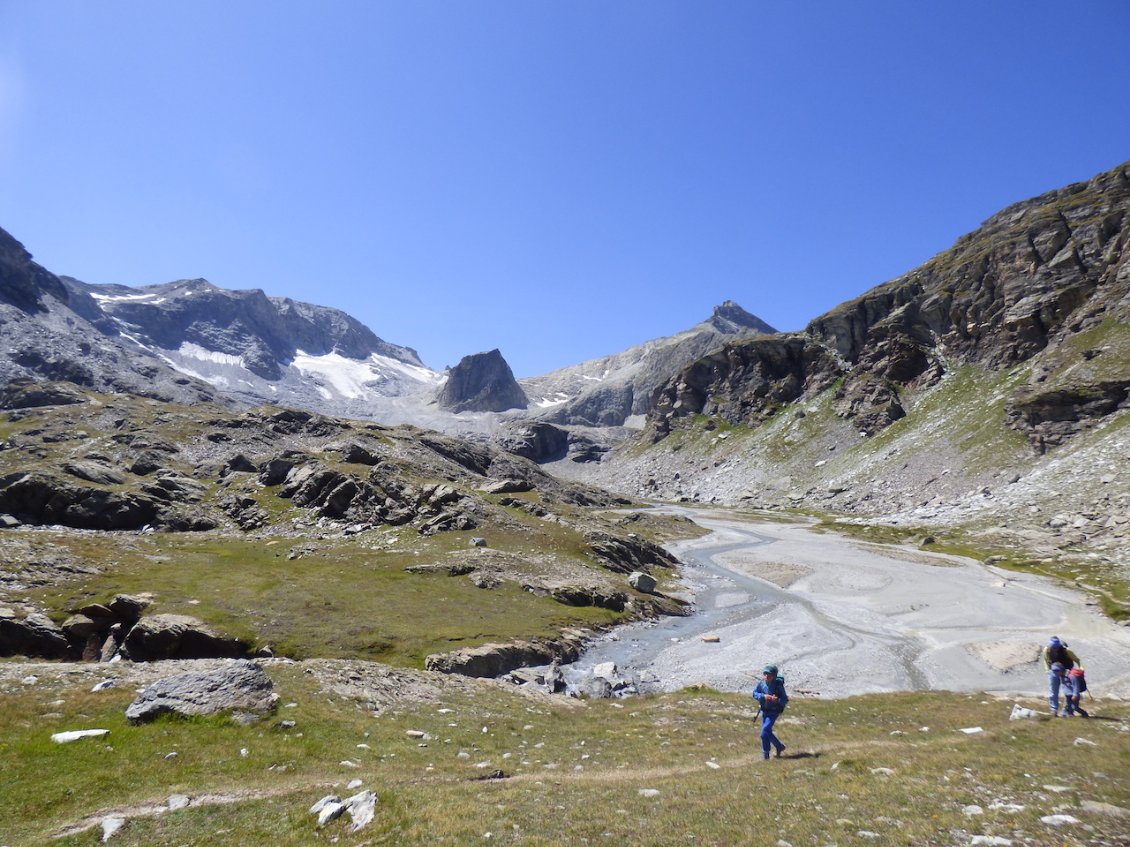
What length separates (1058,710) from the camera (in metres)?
27.9

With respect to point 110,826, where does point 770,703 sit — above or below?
above

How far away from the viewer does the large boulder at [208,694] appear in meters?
23.1

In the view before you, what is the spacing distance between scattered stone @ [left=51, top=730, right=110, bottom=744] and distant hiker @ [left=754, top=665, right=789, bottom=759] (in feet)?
80.8

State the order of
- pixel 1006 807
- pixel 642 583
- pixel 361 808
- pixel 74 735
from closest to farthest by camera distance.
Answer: pixel 1006 807 < pixel 361 808 < pixel 74 735 < pixel 642 583

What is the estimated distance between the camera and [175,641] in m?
38.5

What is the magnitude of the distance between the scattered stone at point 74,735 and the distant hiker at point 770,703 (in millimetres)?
24630

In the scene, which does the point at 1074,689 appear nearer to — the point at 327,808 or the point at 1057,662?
the point at 1057,662

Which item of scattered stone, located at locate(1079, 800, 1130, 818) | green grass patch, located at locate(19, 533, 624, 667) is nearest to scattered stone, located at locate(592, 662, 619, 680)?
green grass patch, located at locate(19, 533, 624, 667)

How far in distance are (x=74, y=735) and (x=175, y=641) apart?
20223mm

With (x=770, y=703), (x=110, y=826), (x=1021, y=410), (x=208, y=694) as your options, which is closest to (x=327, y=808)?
(x=110, y=826)

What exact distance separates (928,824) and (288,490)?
10304 centimetres

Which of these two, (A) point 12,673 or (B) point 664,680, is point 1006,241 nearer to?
(B) point 664,680

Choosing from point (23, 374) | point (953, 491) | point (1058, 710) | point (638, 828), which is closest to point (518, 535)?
point (1058, 710)

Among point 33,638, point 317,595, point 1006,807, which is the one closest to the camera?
point 1006,807
